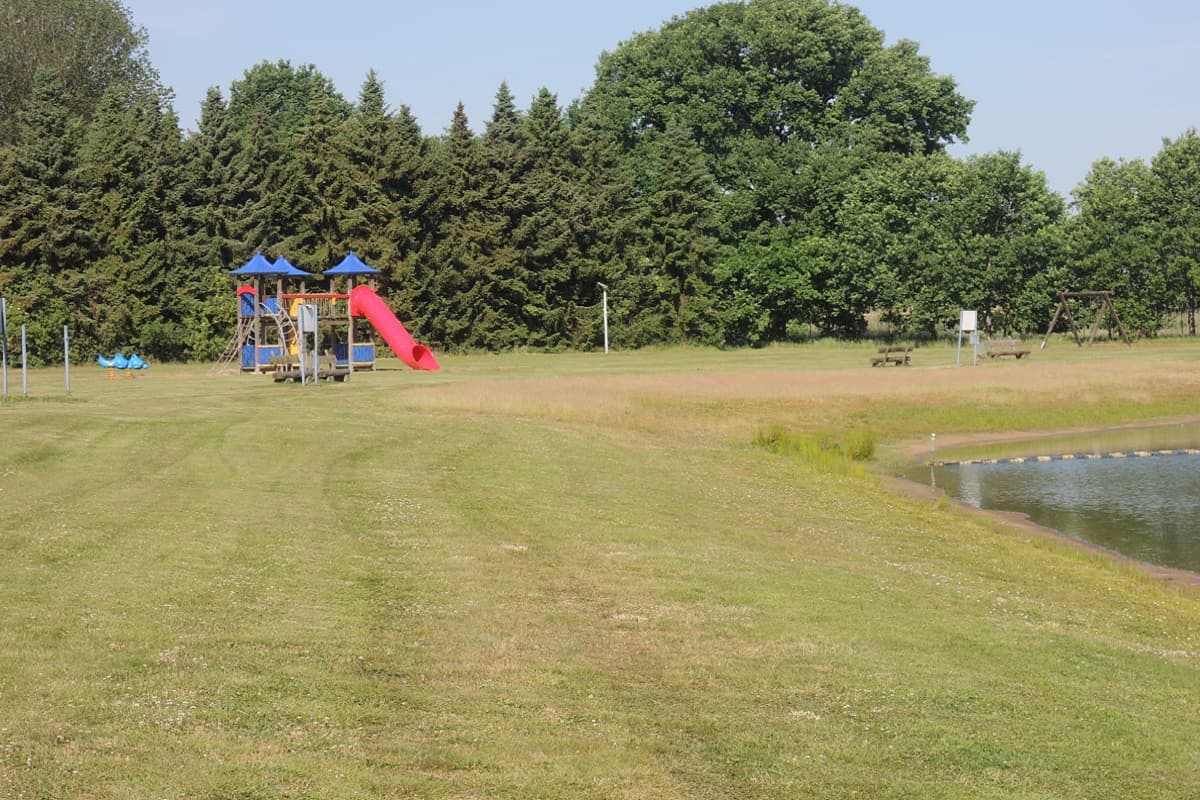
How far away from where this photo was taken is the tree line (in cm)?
7850

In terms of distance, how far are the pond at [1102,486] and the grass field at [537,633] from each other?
2228mm

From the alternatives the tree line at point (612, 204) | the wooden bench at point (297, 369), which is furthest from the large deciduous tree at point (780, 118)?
the wooden bench at point (297, 369)

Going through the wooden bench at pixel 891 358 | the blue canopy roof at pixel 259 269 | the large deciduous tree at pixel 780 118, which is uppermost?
the large deciduous tree at pixel 780 118

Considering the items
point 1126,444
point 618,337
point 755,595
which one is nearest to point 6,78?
point 618,337

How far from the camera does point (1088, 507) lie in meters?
32.1

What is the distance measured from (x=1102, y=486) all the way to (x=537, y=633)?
25.3 m

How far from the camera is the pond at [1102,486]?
28.0m

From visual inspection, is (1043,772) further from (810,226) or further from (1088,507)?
(810,226)

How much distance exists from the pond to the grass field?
2228mm

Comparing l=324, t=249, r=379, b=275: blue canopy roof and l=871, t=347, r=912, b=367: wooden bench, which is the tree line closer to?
l=324, t=249, r=379, b=275: blue canopy roof

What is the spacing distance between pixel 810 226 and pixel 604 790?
8916 centimetres

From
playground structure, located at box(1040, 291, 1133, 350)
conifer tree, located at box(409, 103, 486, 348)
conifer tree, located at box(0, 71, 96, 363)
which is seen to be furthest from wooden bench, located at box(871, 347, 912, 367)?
conifer tree, located at box(0, 71, 96, 363)

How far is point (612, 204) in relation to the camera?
3669 inches

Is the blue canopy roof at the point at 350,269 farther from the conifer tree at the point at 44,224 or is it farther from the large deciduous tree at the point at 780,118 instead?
the large deciduous tree at the point at 780,118
